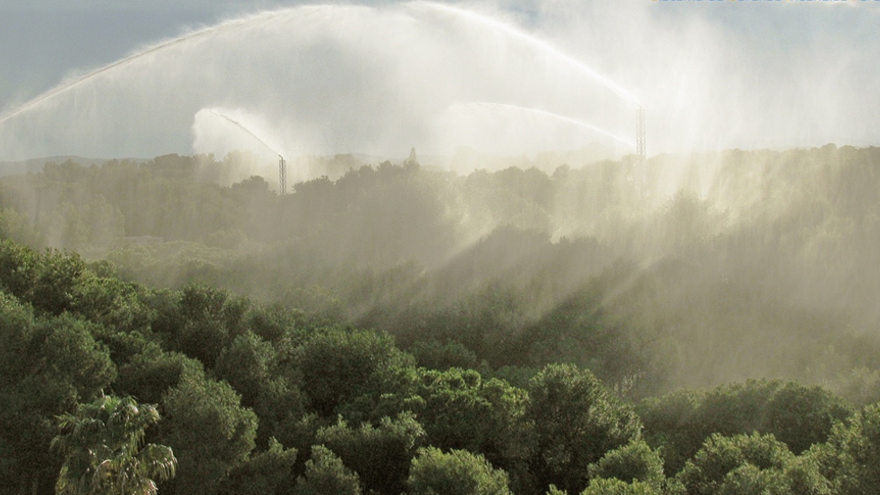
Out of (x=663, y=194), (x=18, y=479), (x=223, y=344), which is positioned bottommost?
(x=18, y=479)

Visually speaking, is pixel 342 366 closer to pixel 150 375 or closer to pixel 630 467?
pixel 150 375

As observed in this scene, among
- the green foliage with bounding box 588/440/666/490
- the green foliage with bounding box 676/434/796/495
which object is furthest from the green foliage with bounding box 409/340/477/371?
the green foliage with bounding box 676/434/796/495

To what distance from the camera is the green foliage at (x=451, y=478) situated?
25.9 m

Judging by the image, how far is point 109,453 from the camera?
67.6 ft

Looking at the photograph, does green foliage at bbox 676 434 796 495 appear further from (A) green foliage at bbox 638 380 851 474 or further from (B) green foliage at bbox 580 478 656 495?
(A) green foliage at bbox 638 380 851 474

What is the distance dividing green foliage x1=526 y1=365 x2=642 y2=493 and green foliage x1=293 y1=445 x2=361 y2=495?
6.77 m

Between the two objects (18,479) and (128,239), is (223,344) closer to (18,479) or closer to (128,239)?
(18,479)

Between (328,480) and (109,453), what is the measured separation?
898 cm

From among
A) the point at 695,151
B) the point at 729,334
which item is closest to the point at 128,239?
the point at 695,151

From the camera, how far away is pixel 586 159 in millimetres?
97438

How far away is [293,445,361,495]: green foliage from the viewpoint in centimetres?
2800

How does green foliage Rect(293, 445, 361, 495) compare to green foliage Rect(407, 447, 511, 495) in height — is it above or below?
below

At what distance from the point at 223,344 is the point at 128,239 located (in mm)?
61702

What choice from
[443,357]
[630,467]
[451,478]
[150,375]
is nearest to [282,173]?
[443,357]
